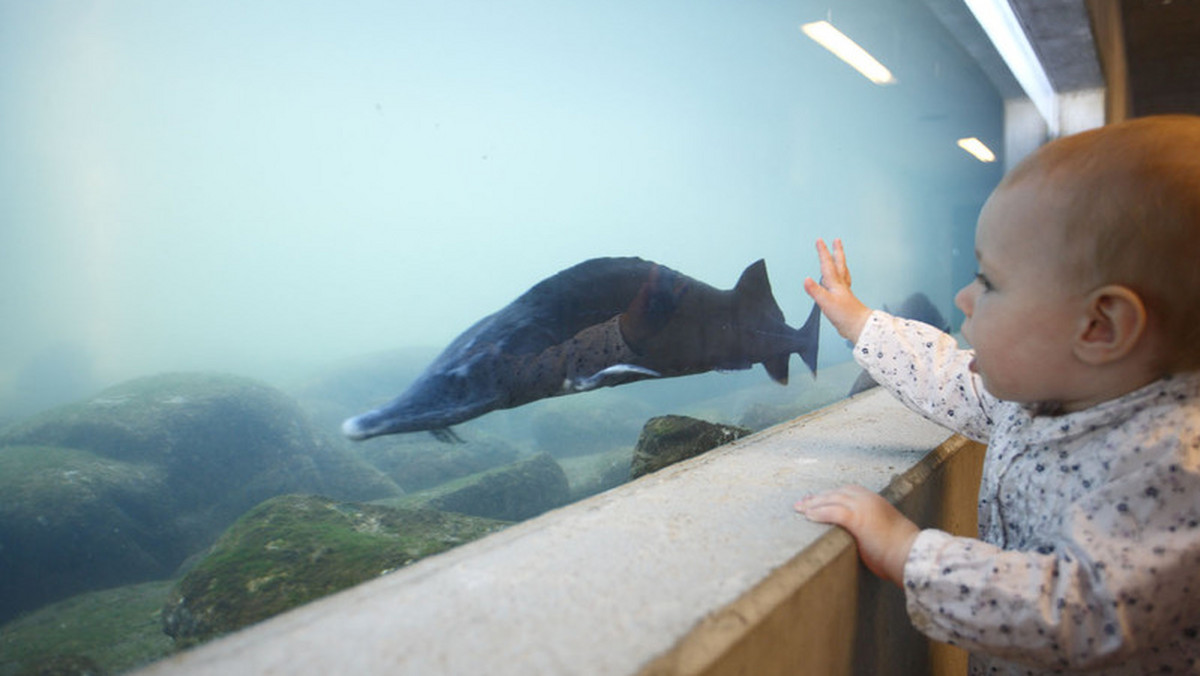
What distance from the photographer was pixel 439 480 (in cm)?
180

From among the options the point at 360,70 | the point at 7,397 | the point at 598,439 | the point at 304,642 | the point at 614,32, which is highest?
the point at 614,32

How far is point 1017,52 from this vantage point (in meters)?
4.46

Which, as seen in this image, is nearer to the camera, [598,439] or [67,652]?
[67,652]

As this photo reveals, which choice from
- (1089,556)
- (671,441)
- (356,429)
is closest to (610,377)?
(671,441)

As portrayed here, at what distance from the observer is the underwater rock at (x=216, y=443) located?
1.37 meters

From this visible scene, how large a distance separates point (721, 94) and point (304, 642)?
2.24m

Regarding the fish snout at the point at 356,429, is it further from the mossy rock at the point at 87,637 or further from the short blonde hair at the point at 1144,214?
the short blonde hair at the point at 1144,214

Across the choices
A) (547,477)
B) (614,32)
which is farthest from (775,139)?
(547,477)

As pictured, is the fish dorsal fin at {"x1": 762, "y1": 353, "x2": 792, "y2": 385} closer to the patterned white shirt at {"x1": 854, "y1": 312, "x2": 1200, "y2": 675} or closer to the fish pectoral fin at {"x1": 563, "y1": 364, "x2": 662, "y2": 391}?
the fish pectoral fin at {"x1": 563, "y1": 364, "x2": 662, "y2": 391}

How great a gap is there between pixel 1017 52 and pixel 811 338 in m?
3.19

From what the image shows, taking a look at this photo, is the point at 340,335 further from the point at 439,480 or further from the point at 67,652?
the point at 67,652

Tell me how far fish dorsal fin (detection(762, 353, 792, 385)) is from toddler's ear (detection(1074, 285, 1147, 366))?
1569 mm

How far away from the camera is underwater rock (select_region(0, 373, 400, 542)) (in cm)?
137

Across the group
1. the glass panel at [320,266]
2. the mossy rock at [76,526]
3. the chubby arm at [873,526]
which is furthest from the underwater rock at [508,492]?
the chubby arm at [873,526]
